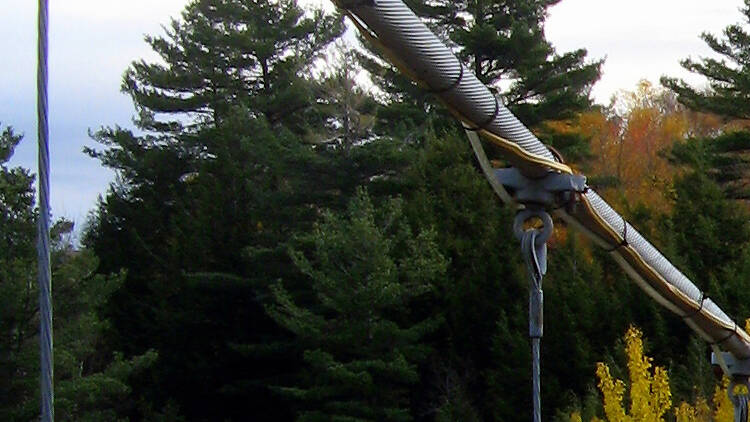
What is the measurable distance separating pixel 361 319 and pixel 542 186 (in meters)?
17.8

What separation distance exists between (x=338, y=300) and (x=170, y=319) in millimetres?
6029

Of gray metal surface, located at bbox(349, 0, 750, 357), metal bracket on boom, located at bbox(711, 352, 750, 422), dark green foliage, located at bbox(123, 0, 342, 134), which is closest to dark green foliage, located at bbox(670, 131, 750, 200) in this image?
dark green foliage, located at bbox(123, 0, 342, 134)

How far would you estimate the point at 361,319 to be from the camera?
70.9 feet

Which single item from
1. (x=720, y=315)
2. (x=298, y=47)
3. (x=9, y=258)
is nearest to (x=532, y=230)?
(x=720, y=315)

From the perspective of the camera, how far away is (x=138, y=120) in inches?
1239

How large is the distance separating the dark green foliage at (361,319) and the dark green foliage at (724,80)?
5566mm

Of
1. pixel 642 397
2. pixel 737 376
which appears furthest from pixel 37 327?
pixel 737 376

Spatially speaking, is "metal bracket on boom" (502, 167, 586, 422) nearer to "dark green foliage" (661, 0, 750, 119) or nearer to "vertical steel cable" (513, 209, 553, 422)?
"vertical steel cable" (513, 209, 553, 422)

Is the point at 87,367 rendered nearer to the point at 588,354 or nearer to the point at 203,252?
the point at 203,252

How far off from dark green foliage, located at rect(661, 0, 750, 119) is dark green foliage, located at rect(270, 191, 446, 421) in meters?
5.57

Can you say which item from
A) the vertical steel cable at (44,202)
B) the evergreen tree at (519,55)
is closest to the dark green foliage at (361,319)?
the evergreen tree at (519,55)

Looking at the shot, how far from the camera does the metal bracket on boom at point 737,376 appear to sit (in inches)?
207

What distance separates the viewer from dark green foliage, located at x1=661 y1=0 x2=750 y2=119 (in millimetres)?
23328

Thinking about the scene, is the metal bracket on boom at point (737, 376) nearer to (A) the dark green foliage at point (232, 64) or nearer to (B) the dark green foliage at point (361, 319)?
(B) the dark green foliage at point (361, 319)
